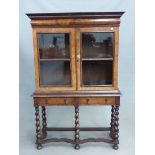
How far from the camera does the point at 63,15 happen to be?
2.38 meters

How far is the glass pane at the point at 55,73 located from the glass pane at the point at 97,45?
0.23 metres

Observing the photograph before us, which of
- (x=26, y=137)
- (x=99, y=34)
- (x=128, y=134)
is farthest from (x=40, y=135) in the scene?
(x=99, y=34)

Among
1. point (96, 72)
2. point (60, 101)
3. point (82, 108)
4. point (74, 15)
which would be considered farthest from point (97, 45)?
point (82, 108)

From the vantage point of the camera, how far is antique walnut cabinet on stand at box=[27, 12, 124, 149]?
240 cm

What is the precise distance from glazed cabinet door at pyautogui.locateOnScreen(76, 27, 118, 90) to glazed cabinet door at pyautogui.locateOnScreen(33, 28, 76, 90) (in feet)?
0.25

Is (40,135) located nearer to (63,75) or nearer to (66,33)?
(63,75)

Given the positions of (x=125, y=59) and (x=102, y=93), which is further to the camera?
(x=125, y=59)

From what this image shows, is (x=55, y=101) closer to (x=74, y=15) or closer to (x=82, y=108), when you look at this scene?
(x=74, y=15)

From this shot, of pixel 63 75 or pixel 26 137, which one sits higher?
pixel 63 75

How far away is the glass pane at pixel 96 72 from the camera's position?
2504mm

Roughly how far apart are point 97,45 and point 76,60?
261 millimetres

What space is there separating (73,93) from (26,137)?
78 centimetres

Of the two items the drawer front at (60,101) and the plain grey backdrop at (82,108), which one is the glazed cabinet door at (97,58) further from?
the plain grey backdrop at (82,108)

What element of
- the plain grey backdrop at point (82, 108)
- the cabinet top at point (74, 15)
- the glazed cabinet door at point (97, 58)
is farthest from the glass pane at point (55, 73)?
the plain grey backdrop at point (82, 108)
